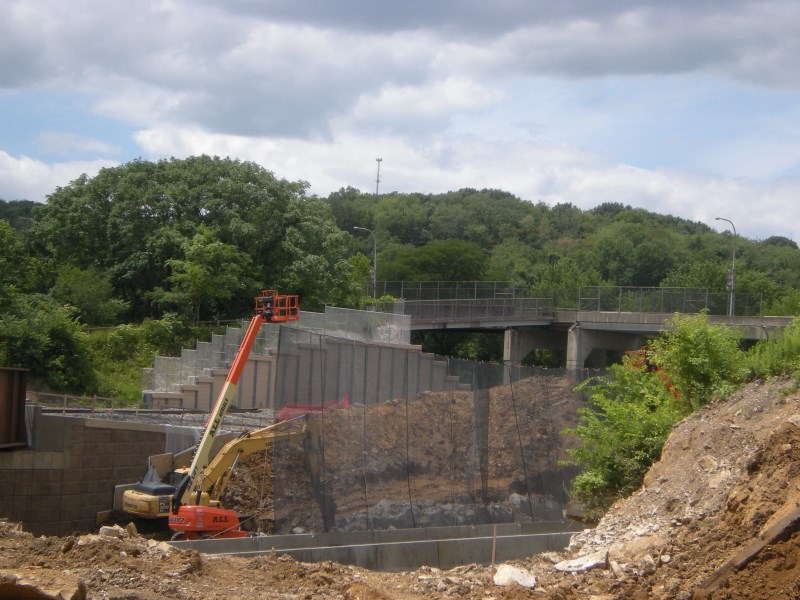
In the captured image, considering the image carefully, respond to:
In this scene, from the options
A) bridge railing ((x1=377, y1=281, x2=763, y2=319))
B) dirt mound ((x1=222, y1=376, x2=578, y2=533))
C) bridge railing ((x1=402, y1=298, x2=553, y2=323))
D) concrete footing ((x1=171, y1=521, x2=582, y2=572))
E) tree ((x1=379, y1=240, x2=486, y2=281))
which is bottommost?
concrete footing ((x1=171, y1=521, x2=582, y2=572))

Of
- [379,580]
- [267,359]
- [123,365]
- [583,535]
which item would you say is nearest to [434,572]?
[379,580]

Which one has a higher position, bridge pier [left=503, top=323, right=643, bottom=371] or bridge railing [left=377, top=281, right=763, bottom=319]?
bridge railing [left=377, top=281, right=763, bottom=319]

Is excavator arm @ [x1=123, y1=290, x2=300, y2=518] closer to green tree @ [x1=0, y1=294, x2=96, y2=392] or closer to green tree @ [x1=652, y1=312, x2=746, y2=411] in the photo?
green tree @ [x1=652, y1=312, x2=746, y2=411]

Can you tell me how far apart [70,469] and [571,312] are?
4640 centimetres

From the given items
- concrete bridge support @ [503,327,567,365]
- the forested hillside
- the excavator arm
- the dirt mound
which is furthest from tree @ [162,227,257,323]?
the dirt mound

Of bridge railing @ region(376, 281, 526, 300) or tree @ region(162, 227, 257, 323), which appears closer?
tree @ region(162, 227, 257, 323)

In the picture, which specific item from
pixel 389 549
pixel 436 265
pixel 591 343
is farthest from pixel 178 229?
pixel 389 549

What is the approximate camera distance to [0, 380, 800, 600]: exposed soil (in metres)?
10.3

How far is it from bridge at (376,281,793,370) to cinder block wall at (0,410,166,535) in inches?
1187

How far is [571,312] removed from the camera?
71.3 metres

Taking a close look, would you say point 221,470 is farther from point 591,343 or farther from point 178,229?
point 591,343

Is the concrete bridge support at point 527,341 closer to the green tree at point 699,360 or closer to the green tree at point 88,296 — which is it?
the green tree at point 88,296

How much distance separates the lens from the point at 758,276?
301 ft

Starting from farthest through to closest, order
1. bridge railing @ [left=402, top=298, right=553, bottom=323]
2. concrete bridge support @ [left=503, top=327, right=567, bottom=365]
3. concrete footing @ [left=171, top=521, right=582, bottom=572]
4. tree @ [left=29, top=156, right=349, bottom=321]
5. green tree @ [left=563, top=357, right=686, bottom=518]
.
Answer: concrete bridge support @ [left=503, top=327, right=567, bottom=365] → bridge railing @ [left=402, top=298, right=553, bottom=323] → tree @ [left=29, top=156, right=349, bottom=321] → green tree @ [left=563, top=357, right=686, bottom=518] → concrete footing @ [left=171, top=521, right=582, bottom=572]
